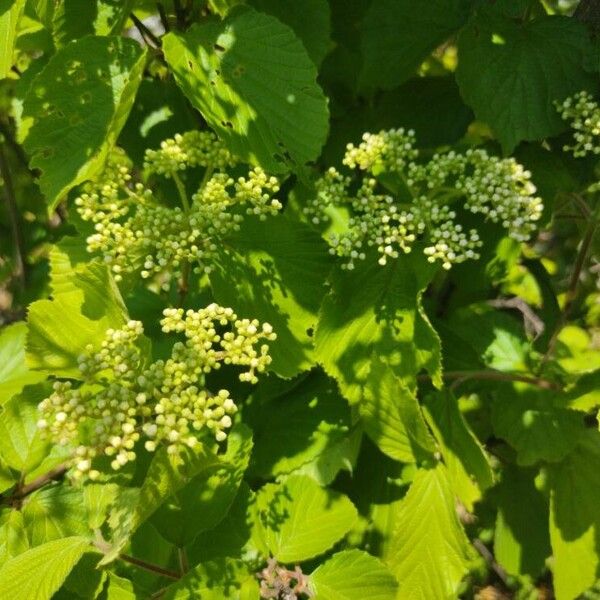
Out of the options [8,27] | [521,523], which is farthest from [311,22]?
[521,523]

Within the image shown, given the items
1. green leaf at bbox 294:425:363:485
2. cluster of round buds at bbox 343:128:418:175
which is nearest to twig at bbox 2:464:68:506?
green leaf at bbox 294:425:363:485

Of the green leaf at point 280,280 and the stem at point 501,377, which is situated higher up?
the green leaf at point 280,280

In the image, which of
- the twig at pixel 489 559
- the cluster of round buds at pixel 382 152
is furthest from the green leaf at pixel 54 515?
the twig at pixel 489 559

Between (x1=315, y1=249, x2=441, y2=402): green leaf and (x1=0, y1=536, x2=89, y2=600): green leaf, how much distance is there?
72 centimetres

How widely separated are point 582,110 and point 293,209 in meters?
0.79

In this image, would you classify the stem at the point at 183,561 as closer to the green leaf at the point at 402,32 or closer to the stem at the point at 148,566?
the stem at the point at 148,566

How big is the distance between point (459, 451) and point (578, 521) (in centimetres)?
59

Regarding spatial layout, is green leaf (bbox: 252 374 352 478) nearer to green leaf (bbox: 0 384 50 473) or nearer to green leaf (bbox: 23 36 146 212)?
green leaf (bbox: 0 384 50 473)

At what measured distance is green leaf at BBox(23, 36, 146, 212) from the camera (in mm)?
1484

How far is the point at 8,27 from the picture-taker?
1365mm

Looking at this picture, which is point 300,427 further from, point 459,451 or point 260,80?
point 260,80

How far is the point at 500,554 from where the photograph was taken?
2449 millimetres

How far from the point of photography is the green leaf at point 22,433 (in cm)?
148

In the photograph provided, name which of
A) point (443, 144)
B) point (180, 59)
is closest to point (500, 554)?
point (443, 144)
